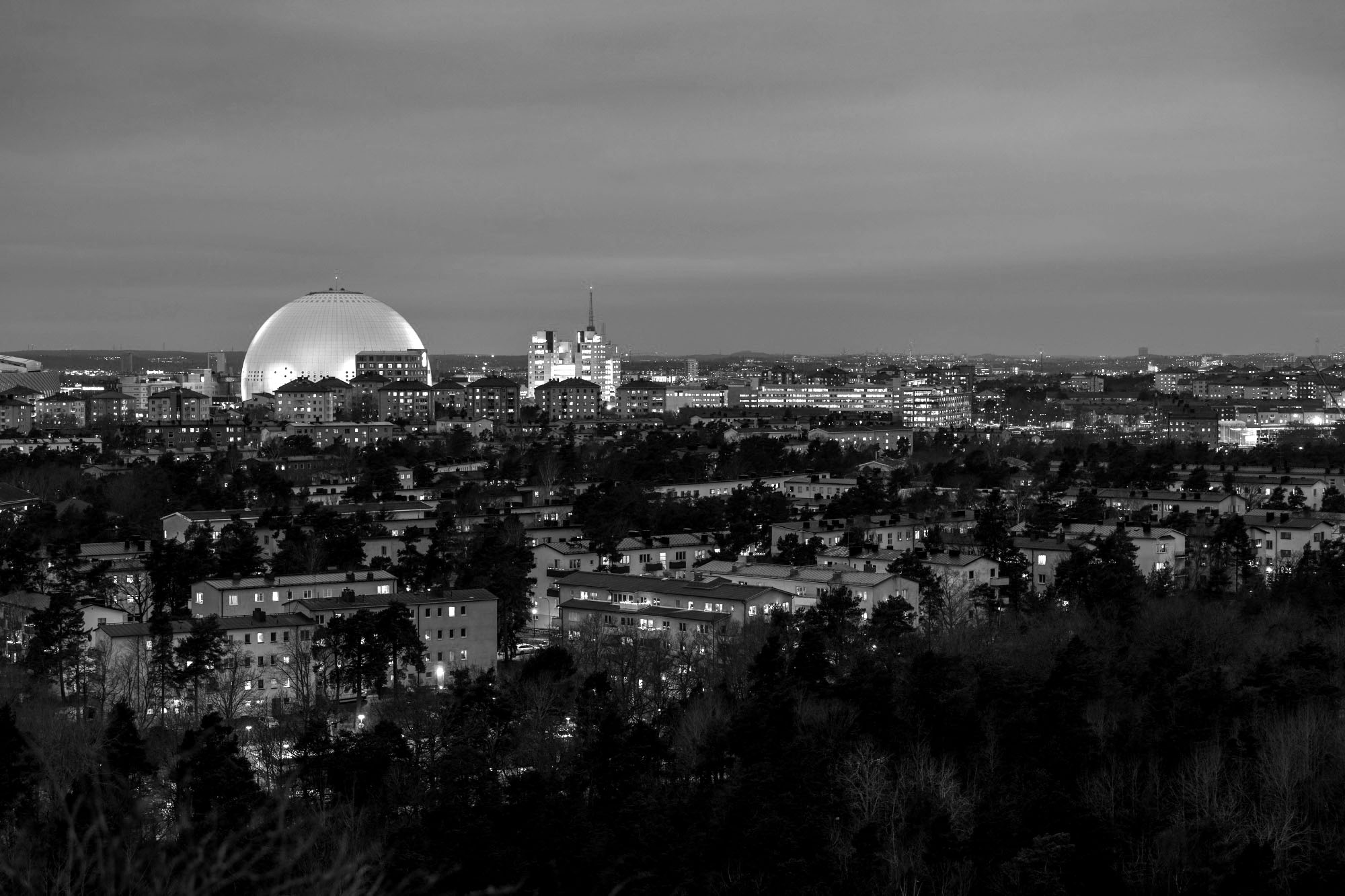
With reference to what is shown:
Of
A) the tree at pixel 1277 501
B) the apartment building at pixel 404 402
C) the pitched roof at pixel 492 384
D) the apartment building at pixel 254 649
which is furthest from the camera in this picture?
the pitched roof at pixel 492 384

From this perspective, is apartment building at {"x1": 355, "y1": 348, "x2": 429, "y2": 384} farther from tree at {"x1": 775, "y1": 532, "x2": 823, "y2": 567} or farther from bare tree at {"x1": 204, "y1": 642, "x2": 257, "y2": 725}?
bare tree at {"x1": 204, "y1": 642, "x2": 257, "y2": 725}

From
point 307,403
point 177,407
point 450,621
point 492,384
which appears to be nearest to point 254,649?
point 450,621

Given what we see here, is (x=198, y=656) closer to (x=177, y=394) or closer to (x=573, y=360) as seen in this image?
(x=177, y=394)

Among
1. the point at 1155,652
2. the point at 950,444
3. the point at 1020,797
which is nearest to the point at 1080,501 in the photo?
the point at 1155,652

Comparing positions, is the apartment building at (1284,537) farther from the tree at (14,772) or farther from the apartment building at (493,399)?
the apartment building at (493,399)

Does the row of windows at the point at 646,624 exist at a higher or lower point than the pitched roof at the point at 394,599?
lower

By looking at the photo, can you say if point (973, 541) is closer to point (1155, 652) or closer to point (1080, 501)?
point (1080, 501)

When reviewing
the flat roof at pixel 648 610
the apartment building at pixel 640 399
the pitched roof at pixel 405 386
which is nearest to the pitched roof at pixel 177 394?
the pitched roof at pixel 405 386
